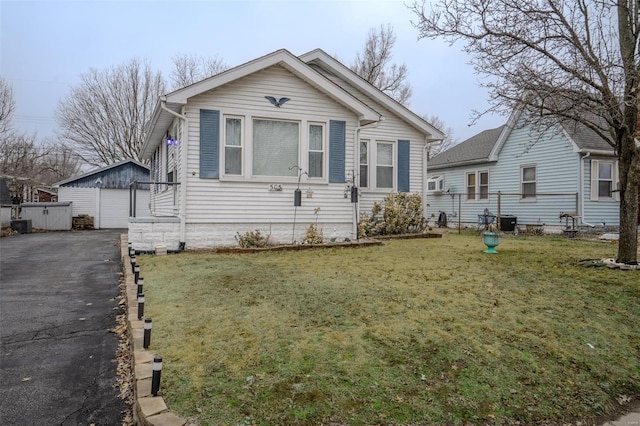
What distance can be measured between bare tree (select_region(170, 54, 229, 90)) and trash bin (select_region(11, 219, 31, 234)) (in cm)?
1623

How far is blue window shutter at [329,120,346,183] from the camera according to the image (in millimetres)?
10312

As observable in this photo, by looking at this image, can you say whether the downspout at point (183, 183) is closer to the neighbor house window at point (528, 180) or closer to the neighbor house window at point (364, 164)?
the neighbor house window at point (364, 164)

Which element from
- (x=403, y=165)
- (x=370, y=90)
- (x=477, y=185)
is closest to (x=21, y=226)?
(x=370, y=90)

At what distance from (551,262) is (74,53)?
128ft

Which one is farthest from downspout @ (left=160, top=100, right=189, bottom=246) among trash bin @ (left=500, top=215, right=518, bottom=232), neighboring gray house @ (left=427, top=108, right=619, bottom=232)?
trash bin @ (left=500, top=215, right=518, bottom=232)

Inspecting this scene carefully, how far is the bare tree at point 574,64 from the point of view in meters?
7.09

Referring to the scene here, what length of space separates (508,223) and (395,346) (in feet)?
47.9

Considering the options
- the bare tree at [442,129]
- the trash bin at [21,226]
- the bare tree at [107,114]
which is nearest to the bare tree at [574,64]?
the trash bin at [21,226]

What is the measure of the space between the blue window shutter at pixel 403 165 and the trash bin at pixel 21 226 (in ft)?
55.8

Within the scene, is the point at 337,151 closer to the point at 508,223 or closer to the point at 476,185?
the point at 508,223

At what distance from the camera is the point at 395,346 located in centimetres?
350

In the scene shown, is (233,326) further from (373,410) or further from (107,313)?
(107,313)

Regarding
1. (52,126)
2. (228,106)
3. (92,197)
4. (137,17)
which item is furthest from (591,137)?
(52,126)

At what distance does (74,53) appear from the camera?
34062mm
